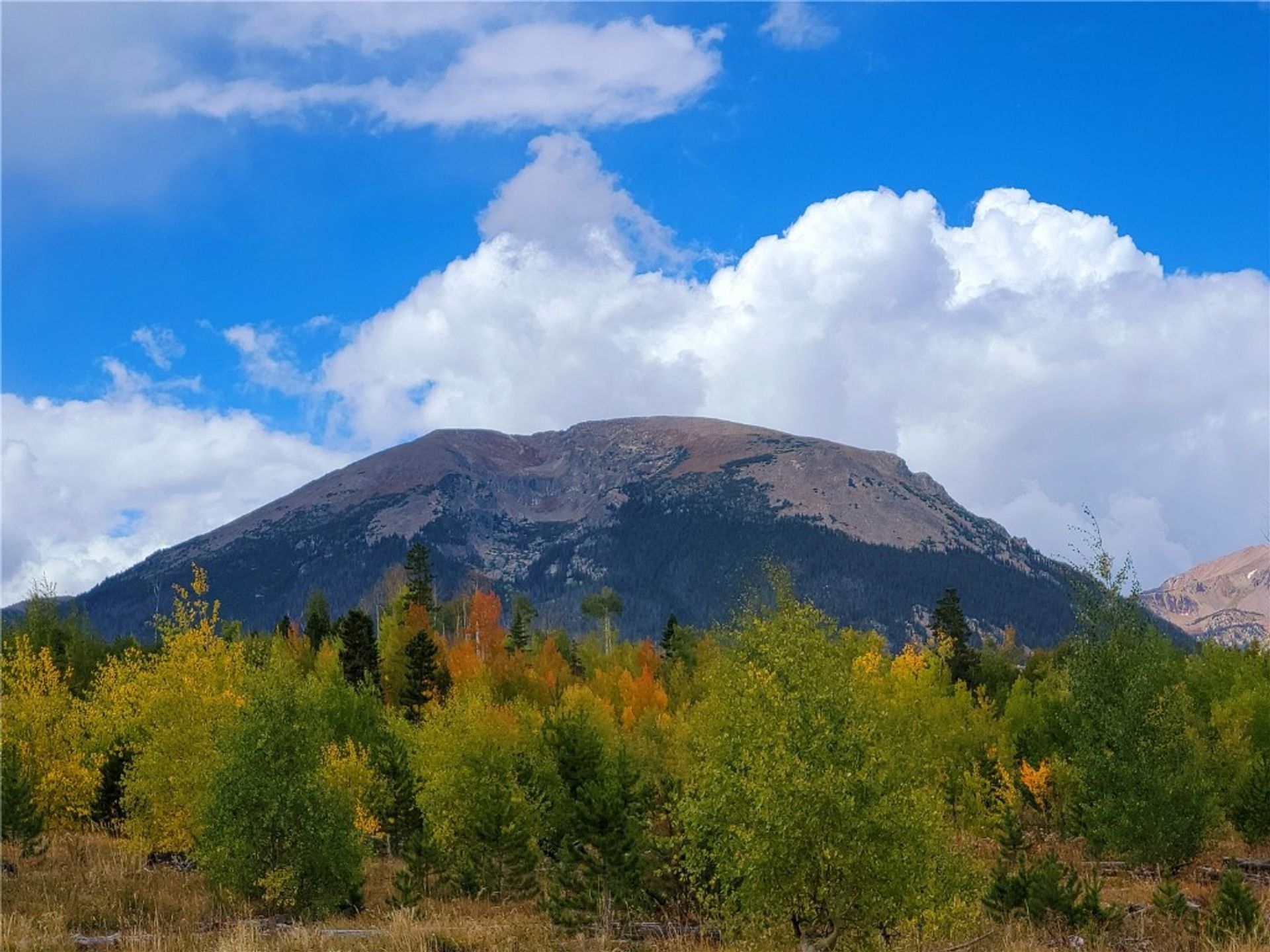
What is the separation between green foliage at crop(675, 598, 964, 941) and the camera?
1755cm

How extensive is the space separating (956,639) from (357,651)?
6243 centimetres

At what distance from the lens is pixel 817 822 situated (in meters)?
17.5

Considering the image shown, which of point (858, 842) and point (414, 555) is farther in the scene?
point (414, 555)

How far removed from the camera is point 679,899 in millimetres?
26188

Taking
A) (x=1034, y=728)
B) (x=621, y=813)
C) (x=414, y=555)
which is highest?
(x=414, y=555)

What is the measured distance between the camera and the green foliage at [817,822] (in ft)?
Result: 57.6

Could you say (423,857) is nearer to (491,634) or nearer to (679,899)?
(679,899)

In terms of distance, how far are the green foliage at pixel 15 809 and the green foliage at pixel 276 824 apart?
1304 cm

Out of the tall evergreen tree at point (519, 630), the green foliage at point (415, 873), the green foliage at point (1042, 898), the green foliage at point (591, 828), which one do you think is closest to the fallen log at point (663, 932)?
the green foliage at point (591, 828)

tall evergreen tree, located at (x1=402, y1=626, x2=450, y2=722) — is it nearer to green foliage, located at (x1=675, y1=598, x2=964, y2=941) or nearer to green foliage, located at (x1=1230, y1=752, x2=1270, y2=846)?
green foliage, located at (x1=1230, y1=752, x2=1270, y2=846)

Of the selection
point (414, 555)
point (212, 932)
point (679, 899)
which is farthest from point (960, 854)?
point (414, 555)

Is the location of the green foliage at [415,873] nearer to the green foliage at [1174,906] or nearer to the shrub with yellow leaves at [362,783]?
the shrub with yellow leaves at [362,783]

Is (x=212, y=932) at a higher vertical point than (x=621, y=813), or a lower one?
higher

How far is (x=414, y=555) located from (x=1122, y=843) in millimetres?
91343
